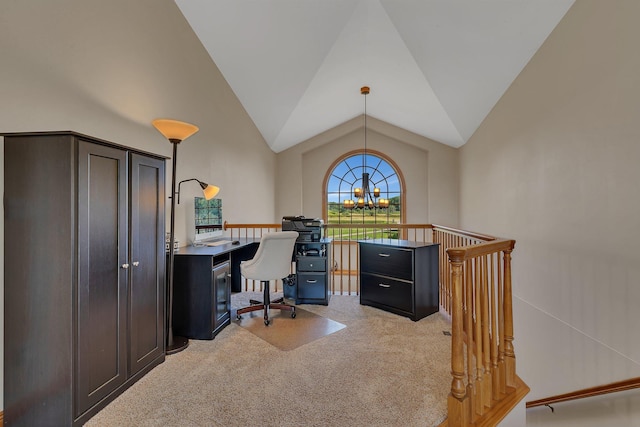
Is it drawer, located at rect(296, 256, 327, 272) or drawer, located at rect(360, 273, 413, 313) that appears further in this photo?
drawer, located at rect(296, 256, 327, 272)

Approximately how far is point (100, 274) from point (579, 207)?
11.4ft

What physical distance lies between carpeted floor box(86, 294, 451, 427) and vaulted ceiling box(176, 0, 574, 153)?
9.85ft

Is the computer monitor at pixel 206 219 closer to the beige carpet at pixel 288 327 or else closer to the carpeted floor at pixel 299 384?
the beige carpet at pixel 288 327

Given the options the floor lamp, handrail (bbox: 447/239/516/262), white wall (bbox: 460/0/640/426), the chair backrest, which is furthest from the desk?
white wall (bbox: 460/0/640/426)

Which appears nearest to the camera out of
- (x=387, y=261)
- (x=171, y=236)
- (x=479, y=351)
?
(x=479, y=351)

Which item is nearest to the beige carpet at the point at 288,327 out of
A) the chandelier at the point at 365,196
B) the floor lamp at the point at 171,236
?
the floor lamp at the point at 171,236

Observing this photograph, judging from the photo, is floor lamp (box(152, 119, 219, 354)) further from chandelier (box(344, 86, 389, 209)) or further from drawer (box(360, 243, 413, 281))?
chandelier (box(344, 86, 389, 209))

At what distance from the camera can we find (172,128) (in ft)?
8.18

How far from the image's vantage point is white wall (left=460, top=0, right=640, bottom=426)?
197 centimetres

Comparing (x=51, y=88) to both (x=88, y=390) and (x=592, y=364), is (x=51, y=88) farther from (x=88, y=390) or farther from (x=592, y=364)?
(x=592, y=364)

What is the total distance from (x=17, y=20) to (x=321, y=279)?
321 centimetres

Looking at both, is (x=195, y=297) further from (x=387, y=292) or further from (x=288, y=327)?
(x=387, y=292)

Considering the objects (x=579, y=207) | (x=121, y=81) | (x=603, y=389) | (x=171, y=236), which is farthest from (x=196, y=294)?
(x=579, y=207)

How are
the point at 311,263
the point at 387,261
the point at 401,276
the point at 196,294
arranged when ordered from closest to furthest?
the point at 196,294 → the point at 401,276 → the point at 387,261 → the point at 311,263
